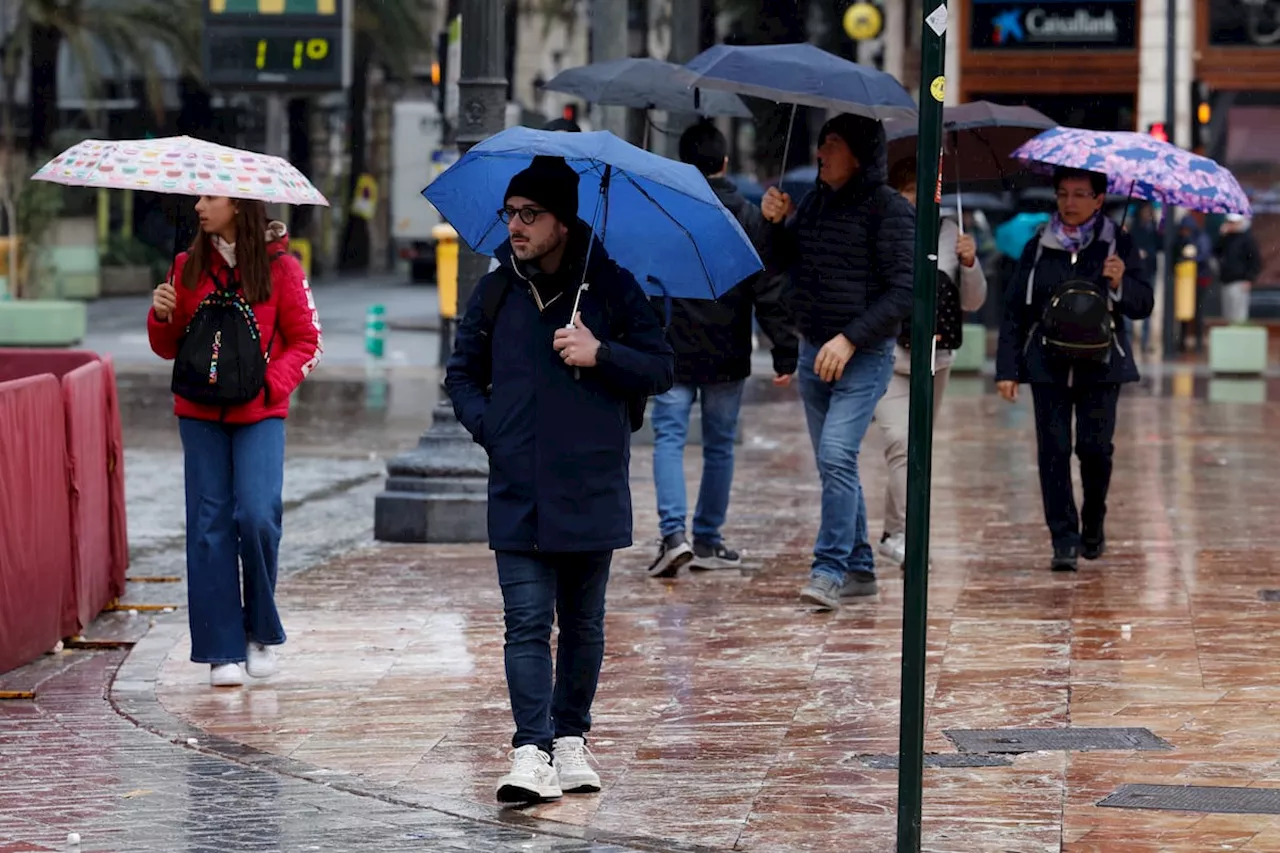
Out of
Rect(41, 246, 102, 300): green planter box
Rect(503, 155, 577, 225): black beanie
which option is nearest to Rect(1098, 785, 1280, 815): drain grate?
Rect(503, 155, 577, 225): black beanie

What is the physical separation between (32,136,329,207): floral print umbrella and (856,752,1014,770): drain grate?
7.80 feet

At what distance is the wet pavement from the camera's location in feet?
20.4

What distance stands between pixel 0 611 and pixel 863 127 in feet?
12.4

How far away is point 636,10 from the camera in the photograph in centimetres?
5509

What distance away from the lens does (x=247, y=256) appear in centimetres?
793

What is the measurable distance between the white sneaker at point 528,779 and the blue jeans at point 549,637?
0.04 m

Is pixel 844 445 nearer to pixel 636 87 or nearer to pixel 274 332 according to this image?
pixel 274 332

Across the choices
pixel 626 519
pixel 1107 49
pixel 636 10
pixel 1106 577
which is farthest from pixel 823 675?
pixel 636 10

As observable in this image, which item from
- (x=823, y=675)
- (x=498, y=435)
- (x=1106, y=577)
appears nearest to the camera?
(x=498, y=435)

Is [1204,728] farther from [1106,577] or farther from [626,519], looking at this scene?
[1106,577]

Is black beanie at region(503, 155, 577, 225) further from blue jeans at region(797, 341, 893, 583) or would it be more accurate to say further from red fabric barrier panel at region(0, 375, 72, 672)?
blue jeans at region(797, 341, 893, 583)

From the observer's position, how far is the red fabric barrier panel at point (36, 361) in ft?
33.7

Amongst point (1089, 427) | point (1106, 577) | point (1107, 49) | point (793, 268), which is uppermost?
point (1107, 49)

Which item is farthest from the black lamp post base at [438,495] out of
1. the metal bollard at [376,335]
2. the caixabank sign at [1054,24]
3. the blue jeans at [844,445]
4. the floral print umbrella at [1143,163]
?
the caixabank sign at [1054,24]
